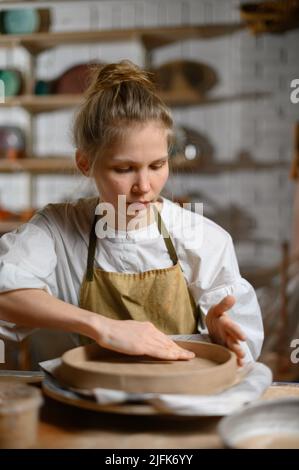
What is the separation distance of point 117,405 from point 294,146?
3.63 metres

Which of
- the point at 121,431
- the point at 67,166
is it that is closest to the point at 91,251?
the point at 121,431

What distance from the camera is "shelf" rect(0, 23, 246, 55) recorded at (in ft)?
13.7

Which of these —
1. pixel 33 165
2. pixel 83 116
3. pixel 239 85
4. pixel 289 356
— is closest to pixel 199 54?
pixel 239 85

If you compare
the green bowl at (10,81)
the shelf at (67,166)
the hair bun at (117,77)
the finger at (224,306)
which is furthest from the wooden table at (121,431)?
the green bowl at (10,81)

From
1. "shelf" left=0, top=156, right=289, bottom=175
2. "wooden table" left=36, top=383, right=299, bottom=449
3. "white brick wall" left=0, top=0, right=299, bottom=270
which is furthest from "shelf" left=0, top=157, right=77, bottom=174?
"wooden table" left=36, top=383, right=299, bottom=449

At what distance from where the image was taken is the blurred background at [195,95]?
4.25 m

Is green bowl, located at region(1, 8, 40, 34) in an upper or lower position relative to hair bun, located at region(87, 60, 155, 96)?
upper

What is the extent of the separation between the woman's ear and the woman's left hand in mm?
494

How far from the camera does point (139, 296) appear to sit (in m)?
1.42

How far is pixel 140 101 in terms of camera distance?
1344mm

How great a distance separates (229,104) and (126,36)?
0.87 meters

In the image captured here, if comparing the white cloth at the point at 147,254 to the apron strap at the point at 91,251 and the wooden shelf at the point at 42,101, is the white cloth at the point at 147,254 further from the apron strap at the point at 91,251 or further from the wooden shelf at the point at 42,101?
the wooden shelf at the point at 42,101

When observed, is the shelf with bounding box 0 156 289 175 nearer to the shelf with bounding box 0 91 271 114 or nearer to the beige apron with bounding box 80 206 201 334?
the shelf with bounding box 0 91 271 114

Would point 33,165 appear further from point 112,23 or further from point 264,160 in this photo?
point 264,160
